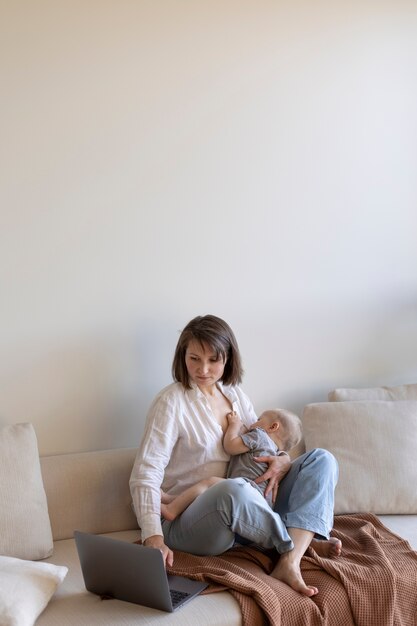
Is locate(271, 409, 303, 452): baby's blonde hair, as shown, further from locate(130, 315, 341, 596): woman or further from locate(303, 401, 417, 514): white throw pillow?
locate(303, 401, 417, 514): white throw pillow

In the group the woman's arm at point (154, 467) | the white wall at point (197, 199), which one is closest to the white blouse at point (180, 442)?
the woman's arm at point (154, 467)

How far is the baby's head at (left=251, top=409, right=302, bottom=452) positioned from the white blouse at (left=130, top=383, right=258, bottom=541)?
0.16 m

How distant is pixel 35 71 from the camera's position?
3.10 meters

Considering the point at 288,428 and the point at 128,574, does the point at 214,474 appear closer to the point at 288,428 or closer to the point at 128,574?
the point at 288,428

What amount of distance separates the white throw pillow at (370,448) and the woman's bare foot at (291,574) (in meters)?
0.59

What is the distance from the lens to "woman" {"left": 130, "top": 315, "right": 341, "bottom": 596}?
2625mm

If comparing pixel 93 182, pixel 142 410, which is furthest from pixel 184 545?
pixel 93 182

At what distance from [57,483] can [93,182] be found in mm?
1063

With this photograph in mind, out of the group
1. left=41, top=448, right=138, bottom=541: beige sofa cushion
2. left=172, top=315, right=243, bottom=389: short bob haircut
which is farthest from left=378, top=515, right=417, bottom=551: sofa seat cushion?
left=41, top=448, right=138, bottom=541: beige sofa cushion

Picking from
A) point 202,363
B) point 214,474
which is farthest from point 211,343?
point 214,474

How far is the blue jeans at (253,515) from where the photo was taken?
8.59 feet

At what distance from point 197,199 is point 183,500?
3.82 feet

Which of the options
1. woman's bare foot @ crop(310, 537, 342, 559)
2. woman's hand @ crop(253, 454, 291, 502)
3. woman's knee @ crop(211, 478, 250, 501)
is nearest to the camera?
woman's knee @ crop(211, 478, 250, 501)

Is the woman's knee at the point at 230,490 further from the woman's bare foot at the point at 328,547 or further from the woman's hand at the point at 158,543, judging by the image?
the woman's bare foot at the point at 328,547
